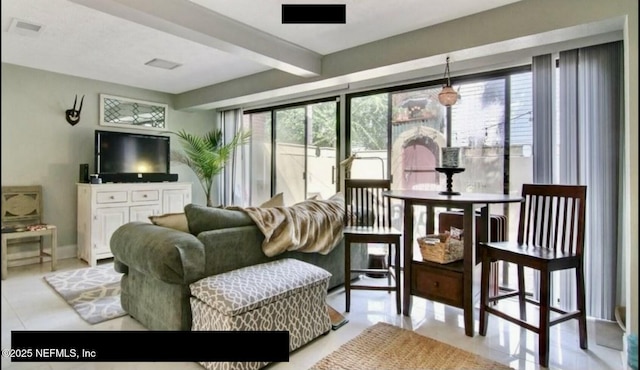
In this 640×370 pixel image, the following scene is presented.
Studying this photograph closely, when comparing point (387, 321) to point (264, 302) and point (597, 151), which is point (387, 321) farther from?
point (597, 151)

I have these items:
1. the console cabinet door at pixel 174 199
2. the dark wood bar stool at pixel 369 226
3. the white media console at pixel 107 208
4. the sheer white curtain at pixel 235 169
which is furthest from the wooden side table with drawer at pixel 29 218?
the dark wood bar stool at pixel 369 226

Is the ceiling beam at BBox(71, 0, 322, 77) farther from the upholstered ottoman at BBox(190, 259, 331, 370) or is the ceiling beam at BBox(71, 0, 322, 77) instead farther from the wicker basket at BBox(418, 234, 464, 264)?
the wicker basket at BBox(418, 234, 464, 264)

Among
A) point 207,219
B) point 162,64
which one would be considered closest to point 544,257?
point 207,219

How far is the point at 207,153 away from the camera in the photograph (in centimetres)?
523

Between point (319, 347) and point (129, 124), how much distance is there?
4276 mm

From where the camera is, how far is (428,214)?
3.04m

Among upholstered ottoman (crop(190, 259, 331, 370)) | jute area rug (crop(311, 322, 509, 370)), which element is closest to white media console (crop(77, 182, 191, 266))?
upholstered ottoman (crop(190, 259, 331, 370))

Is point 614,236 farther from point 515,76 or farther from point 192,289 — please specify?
point 192,289

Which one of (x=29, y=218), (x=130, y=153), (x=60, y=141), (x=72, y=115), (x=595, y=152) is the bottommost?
(x=29, y=218)

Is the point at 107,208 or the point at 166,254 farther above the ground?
the point at 107,208

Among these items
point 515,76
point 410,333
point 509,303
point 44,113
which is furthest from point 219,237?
point 44,113

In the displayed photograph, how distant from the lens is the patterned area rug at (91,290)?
8.39 ft

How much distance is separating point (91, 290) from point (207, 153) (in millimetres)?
2629

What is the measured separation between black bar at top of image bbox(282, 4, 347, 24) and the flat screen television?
3088mm
